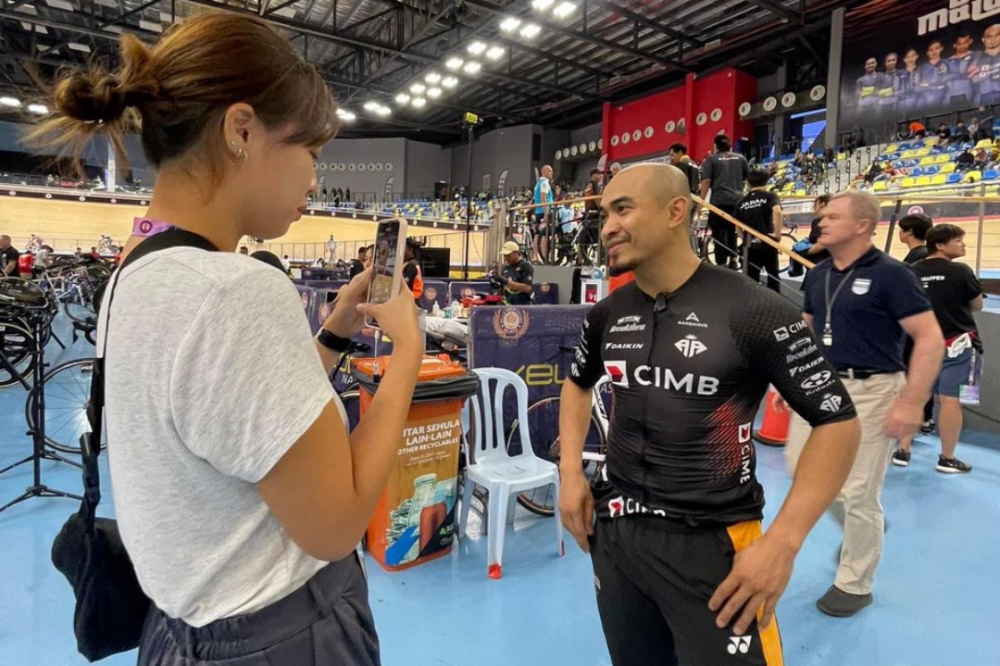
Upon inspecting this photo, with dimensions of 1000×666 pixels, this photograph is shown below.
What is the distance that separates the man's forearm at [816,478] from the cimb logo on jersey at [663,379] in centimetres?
23

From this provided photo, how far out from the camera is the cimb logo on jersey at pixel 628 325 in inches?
56.2

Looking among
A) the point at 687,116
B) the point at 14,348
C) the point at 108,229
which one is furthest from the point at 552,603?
the point at 108,229

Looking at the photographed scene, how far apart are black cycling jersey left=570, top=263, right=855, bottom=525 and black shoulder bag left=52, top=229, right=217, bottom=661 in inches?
39.2

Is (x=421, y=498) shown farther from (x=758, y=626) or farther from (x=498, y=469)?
(x=758, y=626)

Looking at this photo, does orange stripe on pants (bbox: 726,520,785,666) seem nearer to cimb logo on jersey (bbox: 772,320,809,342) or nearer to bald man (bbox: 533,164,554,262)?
cimb logo on jersey (bbox: 772,320,809,342)

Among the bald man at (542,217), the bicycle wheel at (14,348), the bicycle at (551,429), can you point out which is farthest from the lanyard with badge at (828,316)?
the bald man at (542,217)

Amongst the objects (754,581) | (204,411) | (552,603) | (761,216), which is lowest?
(552,603)

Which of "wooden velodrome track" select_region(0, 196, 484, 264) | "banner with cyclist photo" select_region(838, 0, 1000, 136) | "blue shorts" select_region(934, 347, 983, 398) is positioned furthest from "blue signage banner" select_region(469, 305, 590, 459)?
"wooden velodrome track" select_region(0, 196, 484, 264)

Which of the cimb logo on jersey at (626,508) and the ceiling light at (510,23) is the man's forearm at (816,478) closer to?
the cimb logo on jersey at (626,508)

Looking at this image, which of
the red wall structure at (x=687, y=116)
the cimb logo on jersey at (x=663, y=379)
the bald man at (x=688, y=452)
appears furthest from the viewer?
the red wall structure at (x=687, y=116)

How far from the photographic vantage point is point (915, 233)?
4.66m

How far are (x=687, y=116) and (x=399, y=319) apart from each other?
2014cm

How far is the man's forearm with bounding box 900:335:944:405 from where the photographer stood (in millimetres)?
2227

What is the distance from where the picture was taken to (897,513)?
3.54 meters
